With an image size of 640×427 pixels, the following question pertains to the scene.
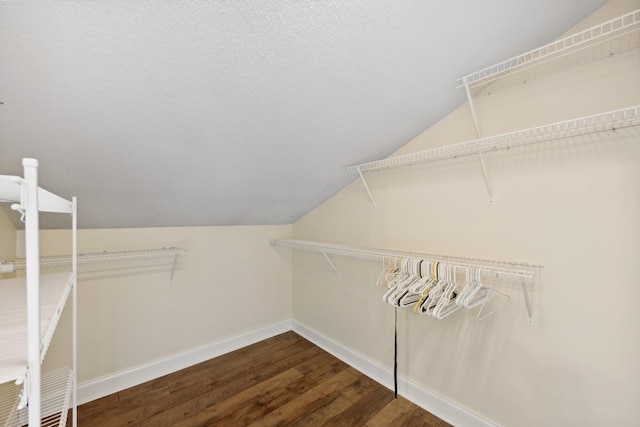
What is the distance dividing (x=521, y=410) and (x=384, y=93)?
1860 mm

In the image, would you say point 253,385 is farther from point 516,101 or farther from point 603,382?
point 516,101

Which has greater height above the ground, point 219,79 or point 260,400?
point 219,79

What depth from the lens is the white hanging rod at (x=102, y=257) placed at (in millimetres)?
1511

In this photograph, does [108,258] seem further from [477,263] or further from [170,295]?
[477,263]

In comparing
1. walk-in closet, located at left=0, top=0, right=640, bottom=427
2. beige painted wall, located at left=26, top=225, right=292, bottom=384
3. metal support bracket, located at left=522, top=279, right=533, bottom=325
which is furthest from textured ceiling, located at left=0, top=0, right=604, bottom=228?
metal support bracket, located at left=522, top=279, right=533, bottom=325

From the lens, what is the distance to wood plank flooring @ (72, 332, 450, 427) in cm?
178

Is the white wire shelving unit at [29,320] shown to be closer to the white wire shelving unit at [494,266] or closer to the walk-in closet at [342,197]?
the walk-in closet at [342,197]

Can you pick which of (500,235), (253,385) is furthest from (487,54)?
(253,385)

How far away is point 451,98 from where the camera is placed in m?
1.61

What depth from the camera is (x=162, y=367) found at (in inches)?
88.9

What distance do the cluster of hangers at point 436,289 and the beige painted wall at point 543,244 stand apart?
0.78ft

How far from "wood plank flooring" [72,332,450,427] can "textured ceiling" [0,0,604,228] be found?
135 centimetres

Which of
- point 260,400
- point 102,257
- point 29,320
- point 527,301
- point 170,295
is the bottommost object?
point 260,400

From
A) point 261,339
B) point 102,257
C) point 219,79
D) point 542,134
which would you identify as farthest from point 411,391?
point 102,257
